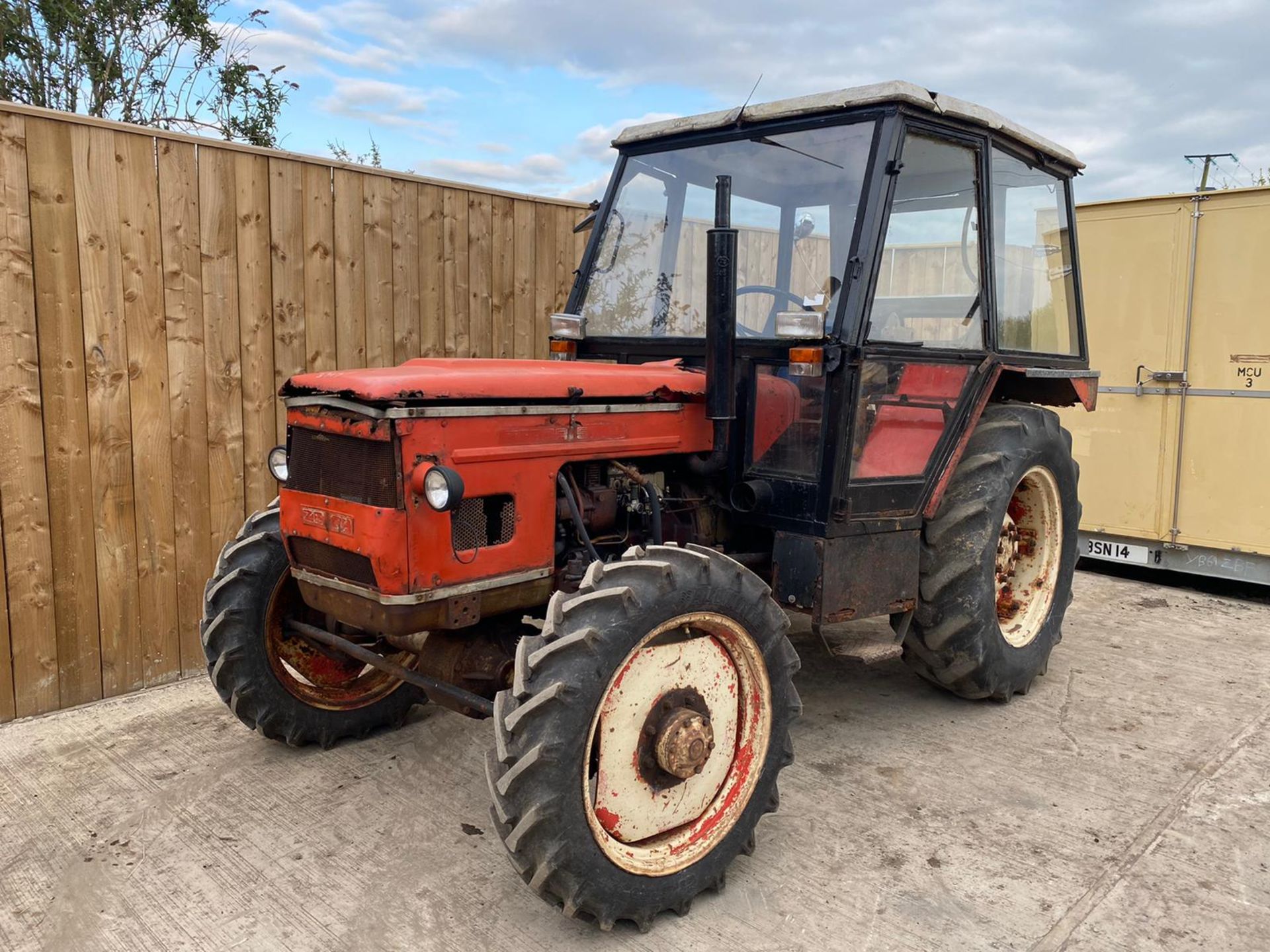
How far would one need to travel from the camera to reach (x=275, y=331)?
15.0 feet

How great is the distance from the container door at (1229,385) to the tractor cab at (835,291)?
2451 mm

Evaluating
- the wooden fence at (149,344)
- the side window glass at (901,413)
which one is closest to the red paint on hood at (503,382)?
the side window glass at (901,413)

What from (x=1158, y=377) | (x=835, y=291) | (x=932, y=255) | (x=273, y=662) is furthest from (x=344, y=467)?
(x=1158, y=377)

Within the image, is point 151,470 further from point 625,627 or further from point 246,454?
point 625,627

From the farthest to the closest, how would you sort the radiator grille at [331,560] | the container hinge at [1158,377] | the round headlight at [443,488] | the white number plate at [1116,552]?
1. the white number plate at [1116,552]
2. the container hinge at [1158,377]
3. the radiator grille at [331,560]
4. the round headlight at [443,488]

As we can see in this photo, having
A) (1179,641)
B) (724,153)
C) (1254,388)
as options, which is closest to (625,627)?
(724,153)

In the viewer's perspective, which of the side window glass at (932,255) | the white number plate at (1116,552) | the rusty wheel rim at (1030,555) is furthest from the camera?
the white number plate at (1116,552)

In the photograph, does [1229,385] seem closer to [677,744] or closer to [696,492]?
[696,492]

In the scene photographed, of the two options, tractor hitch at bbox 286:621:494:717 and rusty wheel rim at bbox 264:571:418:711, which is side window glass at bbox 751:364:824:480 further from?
rusty wheel rim at bbox 264:571:418:711

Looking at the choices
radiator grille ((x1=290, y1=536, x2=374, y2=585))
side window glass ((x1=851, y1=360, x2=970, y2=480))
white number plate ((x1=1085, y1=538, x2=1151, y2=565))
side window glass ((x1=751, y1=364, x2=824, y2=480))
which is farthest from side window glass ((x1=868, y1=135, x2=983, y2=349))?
white number plate ((x1=1085, y1=538, x2=1151, y2=565))

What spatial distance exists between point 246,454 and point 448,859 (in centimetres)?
237

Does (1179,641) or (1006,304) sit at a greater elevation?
(1006,304)

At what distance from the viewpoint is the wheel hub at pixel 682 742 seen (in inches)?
106

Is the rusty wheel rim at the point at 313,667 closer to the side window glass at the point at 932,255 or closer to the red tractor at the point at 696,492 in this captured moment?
the red tractor at the point at 696,492
